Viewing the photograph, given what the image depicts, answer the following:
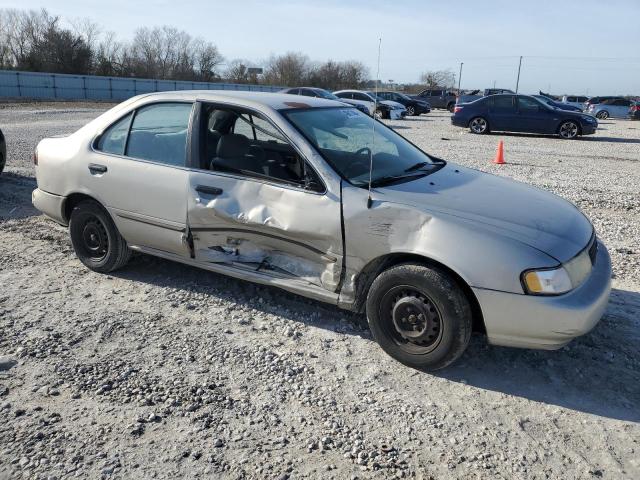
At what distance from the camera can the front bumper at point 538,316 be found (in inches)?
122

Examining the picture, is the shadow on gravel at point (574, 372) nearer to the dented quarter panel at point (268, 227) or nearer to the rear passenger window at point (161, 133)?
the dented quarter panel at point (268, 227)

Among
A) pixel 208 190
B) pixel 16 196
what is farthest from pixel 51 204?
pixel 16 196

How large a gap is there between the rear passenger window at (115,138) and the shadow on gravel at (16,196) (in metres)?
2.85

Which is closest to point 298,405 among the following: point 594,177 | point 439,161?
point 439,161

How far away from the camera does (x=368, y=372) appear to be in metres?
3.54

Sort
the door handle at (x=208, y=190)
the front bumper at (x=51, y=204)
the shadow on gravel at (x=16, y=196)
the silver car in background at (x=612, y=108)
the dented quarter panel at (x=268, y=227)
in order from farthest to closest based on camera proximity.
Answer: the silver car in background at (x=612, y=108) → the shadow on gravel at (x=16, y=196) → the front bumper at (x=51, y=204) → the door handle at (x=208, y=190) → the dented quarter panel at (x=268, y=227)

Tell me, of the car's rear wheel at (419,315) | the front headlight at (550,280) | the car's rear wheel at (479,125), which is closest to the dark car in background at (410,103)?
the car's rear wheel at (479,125)

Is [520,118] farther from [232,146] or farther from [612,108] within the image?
[612,108]

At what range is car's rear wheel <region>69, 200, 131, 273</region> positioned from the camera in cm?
482

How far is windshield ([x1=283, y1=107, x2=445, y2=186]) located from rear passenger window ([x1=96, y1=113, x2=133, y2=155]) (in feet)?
5.06

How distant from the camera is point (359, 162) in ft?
13.1

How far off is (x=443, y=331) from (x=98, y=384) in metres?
2.13

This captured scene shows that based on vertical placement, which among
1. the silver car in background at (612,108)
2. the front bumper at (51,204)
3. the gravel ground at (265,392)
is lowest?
the gravel ground at (265,392)

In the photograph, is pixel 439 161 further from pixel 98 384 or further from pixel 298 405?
pixel 98 384
